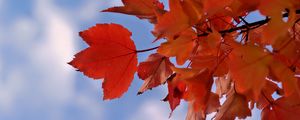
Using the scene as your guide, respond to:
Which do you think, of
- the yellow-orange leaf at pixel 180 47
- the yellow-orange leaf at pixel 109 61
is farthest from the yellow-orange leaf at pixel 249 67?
the yellow-orange leaf at pixel 109 61

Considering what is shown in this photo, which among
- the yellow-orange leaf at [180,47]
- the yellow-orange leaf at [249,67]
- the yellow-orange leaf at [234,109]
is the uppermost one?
the yellow-orange leaf at [180,47]

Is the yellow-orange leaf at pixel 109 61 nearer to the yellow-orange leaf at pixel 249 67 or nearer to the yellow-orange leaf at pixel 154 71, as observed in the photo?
the yellow-orange leaf at pixel 154 71

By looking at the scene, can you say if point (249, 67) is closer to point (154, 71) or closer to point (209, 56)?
point (209, 56)

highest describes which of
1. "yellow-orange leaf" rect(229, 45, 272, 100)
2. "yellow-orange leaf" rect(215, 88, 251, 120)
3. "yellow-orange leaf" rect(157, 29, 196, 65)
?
"yellow-orange leaf" rect(157, 29, 196, 65)

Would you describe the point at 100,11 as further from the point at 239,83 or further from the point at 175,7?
the point at 239,83

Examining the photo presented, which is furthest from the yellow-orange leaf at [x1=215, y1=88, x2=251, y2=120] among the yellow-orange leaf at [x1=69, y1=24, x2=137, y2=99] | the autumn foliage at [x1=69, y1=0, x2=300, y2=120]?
the yellow-orange leaf at [x1=69, y1=24, x2=137, y2=99]

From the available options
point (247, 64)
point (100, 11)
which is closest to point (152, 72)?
point (100, 11)

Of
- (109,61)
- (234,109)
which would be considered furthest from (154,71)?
(234,109)

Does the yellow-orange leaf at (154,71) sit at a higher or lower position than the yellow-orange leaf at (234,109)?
higher

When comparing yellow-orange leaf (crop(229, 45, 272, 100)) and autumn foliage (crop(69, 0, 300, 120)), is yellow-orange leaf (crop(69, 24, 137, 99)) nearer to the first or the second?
autumn foliage (crop(69, 0, 300, 120))
